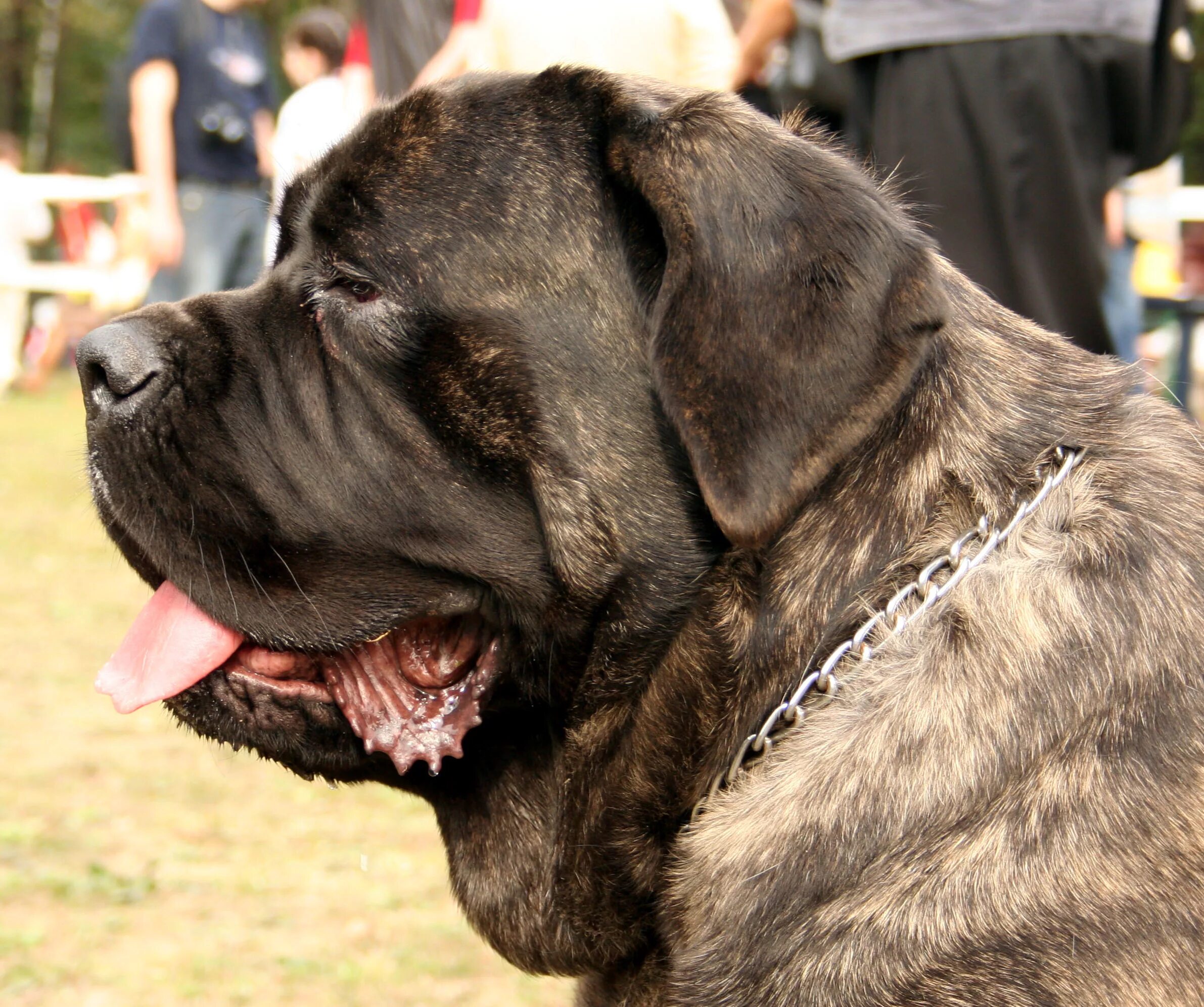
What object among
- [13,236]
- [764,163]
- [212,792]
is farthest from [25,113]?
[764,163]

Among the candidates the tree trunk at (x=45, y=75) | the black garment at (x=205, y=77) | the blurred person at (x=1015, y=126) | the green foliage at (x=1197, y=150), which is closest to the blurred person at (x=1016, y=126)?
the blurred person at (x=1015, y=126)

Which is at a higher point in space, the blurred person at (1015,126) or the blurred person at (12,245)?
the blurred person at (1015,126)

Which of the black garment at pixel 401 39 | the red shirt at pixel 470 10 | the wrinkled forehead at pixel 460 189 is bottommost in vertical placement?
the black garment at pixel 401 39

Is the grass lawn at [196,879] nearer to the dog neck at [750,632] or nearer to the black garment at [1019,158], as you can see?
the dog neck at [750,632]

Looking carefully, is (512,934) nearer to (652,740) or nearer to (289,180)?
(652,740)

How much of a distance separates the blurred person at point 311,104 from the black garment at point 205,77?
31 cm

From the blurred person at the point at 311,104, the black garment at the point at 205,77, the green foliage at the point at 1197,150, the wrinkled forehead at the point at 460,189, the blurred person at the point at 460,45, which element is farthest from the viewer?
the green foliage at the point at 1197,150

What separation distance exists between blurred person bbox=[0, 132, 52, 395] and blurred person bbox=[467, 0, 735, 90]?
44.8ft

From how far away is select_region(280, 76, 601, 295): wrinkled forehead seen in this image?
234 centimetres

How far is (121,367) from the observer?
2.43m

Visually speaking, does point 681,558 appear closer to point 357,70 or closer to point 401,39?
point 401,39

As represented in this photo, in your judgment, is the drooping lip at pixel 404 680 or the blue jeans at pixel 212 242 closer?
the drooping lip at pixel 404 680

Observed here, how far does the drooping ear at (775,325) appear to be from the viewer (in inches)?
80.7

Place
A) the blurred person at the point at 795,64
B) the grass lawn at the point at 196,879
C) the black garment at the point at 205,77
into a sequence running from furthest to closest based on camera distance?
the black garment at the point at 205,77 < the blurred person at the point at 795,64 < the grass lawn at the point at 196,879
